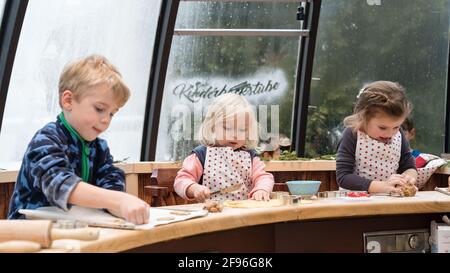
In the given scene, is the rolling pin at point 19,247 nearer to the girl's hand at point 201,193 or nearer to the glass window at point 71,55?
the girl's hand at point 201,193

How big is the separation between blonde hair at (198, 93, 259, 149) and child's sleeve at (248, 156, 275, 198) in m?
0.10

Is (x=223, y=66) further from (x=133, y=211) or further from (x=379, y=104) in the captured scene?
(x=133, y=211)

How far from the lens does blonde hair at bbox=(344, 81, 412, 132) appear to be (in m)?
3.52

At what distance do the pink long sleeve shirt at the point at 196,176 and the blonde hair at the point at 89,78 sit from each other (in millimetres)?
1007

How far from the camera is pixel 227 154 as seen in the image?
354cm

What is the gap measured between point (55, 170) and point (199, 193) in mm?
1056

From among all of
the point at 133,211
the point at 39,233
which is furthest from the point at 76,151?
the point at 39,233

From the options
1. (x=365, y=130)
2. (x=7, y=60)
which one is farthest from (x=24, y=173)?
(x=7, y=60)

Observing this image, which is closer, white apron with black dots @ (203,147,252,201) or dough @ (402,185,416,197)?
dough @ (402,185,416,197)

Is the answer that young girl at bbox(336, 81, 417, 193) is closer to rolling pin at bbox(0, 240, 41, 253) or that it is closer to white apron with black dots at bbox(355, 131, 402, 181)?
white apron with black dots at bbox(355, 131, 402, 181)

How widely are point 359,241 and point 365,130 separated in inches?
34.9

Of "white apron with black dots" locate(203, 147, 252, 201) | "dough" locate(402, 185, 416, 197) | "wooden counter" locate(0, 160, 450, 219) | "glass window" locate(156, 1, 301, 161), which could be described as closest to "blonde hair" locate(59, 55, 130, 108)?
"white apron with black dots" locate(203, 147, 252, 201)

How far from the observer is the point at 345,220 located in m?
2.91
